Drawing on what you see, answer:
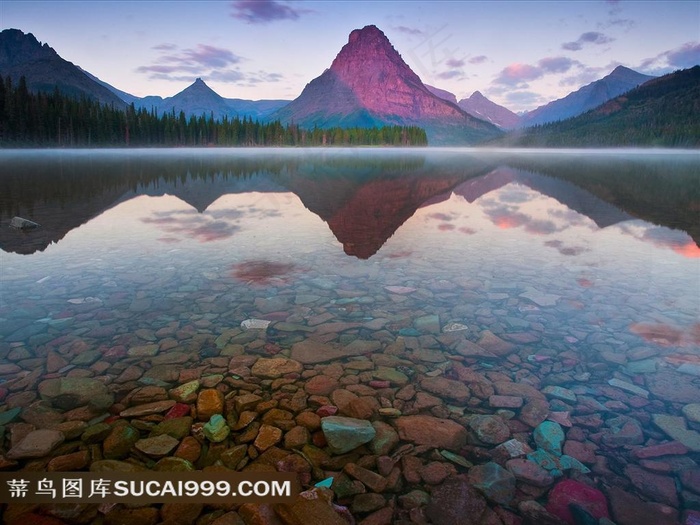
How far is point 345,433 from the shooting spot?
6.28m

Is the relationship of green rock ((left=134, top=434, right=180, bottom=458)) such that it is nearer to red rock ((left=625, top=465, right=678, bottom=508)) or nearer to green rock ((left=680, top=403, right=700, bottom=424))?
red rock ((left=625, top=465, right=678, bottom=508))

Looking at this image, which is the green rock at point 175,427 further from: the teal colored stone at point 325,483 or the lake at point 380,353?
the teal colored stone at point 325,483

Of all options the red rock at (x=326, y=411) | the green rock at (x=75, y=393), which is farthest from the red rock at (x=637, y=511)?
the green rock at (x=75, y=393)

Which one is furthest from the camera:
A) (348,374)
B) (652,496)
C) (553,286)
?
(553,286)

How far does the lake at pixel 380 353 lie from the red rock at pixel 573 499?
4 centimetres

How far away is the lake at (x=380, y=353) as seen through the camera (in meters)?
5.88

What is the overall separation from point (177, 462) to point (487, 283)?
1028 cm

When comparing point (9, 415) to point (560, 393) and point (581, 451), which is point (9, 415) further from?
point (560, 393)

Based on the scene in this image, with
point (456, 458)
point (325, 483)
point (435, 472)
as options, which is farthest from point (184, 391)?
point (456, 458)

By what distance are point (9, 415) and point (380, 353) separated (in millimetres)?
6316

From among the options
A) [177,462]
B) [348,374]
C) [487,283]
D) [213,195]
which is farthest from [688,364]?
[213,195]

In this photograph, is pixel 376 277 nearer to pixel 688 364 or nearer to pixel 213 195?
→ pixel 688 364

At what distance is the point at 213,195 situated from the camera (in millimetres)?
35125

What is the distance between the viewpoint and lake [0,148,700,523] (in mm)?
5879
